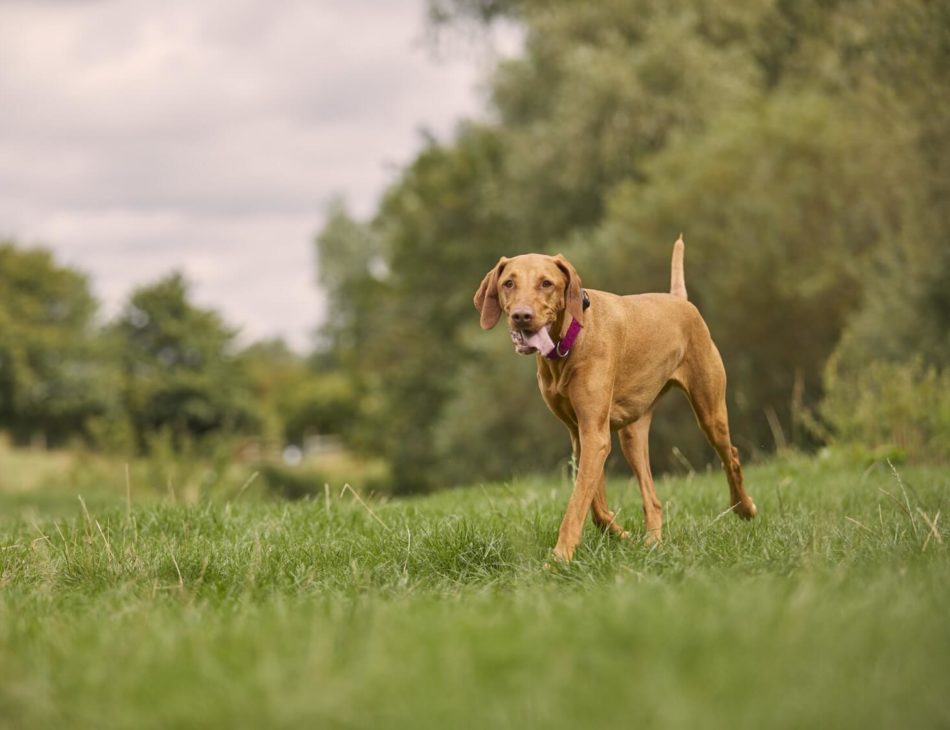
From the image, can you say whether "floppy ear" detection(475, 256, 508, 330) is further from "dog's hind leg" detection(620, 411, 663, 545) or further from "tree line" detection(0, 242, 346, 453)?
"tree line" detection(0, 242, 346, 453)

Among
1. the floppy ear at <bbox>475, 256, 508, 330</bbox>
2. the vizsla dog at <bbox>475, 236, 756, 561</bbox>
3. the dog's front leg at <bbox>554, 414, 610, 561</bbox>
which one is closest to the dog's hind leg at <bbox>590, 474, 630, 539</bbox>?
the vizsla dog at <bbox>475, 236, 756, 561</bbox>

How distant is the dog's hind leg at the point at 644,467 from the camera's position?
5125 mm

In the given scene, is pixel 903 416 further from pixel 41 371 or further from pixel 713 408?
pixel 41 371

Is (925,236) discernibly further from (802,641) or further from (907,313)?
(802,641)

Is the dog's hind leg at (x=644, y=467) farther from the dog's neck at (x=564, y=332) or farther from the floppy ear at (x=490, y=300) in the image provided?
the floppy ear at (x=490, y=300)

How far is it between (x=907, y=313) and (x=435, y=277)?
667 inches

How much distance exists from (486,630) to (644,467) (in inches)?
116

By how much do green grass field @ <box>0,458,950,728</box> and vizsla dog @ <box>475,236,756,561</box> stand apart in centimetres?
40

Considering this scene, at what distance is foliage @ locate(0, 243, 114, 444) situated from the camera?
158ft

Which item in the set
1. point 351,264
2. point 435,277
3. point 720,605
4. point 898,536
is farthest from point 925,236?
point 351,264

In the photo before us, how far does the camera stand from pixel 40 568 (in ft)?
14.0

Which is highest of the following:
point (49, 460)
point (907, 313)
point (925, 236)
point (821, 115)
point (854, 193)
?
point (821, 115)

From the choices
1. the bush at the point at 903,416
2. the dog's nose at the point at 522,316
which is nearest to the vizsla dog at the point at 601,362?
the dog's nose at the point at 522,316

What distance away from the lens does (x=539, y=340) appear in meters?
4.46
